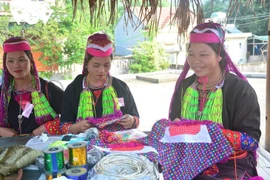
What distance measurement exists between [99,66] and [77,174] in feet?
4.45

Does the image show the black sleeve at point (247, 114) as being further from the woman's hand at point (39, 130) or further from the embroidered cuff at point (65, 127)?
the woman's hand at point (39, 130)

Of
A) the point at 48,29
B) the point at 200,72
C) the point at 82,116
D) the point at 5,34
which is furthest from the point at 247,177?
the point at 48,29

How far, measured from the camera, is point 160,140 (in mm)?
1948

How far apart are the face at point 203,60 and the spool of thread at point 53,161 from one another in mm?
1234

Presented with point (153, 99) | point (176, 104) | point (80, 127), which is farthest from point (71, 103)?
point (153, 99)

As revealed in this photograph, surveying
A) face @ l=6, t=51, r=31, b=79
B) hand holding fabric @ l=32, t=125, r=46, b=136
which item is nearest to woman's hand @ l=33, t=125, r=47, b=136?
hand holding fabric @ l=32, t=125, r=46, b=136

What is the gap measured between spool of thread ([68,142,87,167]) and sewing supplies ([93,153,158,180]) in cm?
9

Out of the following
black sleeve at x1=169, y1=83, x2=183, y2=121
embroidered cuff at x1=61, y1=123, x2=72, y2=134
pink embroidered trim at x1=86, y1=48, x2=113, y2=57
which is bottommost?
embroidered cuff at x1=61, y1=123, x2=72, y2=134

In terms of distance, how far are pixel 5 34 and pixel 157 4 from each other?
9.14 meters

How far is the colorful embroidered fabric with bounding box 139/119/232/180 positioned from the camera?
5.93 feet

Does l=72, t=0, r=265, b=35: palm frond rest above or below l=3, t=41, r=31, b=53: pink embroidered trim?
above

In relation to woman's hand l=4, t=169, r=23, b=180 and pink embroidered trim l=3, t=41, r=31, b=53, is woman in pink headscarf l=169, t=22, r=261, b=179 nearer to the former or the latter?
woman's hand l=4, t=169, r=23, b=180

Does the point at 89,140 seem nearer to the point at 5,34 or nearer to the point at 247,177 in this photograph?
the point at 247,177

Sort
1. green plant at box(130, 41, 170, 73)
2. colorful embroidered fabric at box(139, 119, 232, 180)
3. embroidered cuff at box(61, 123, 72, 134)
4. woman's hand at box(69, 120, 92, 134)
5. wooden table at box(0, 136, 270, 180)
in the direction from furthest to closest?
green plant at box(130, 41, 170, 73), embroidered cuff at box(61, 123, 72, 134), woman's hand at box(69, 120, 92, 134), colorful embroidered fabric at box(139, 119, 232, 180), wooden table at box(0, 136, 270, 180)
